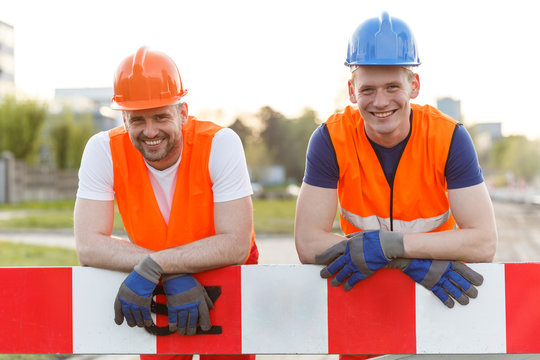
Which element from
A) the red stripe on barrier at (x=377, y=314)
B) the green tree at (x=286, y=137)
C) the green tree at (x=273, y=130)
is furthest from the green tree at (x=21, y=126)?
the green tree at (x=273, y=130)

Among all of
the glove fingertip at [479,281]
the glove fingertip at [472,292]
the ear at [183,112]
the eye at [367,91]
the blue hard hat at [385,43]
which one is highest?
the blue hard hat at [385,43]

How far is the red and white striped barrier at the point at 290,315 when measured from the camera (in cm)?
206

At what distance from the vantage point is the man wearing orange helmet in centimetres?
217

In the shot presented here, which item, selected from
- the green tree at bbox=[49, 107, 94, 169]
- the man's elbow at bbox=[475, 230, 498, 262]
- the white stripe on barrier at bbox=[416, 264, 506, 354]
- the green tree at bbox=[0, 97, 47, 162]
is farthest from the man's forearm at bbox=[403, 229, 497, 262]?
the green tree at bbox=[49, 107, 94, 169]

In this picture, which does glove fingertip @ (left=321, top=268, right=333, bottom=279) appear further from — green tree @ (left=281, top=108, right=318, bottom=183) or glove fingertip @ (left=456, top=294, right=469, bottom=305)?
green tree @ (left=281, top=108, right=318, bottom=183)

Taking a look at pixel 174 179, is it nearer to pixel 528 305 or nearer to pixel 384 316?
pixel 384 316

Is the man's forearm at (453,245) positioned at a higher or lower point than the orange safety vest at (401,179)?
lower

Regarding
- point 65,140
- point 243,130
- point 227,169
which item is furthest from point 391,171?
point 243,130

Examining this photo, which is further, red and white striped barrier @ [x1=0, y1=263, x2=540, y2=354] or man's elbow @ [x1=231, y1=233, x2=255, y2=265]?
man's elbow @ [x1=231, y1=233, x2=255, y2=265]

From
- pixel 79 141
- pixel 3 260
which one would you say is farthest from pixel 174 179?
pixel 79 141

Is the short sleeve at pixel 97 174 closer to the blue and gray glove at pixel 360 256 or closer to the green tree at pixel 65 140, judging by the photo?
the blue and gray glove at pixel 360 256

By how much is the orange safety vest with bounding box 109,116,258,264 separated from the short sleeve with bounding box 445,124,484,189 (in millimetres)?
1046

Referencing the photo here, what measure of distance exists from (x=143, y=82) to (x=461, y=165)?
139 cm

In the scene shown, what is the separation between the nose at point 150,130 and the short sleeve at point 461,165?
126cm
